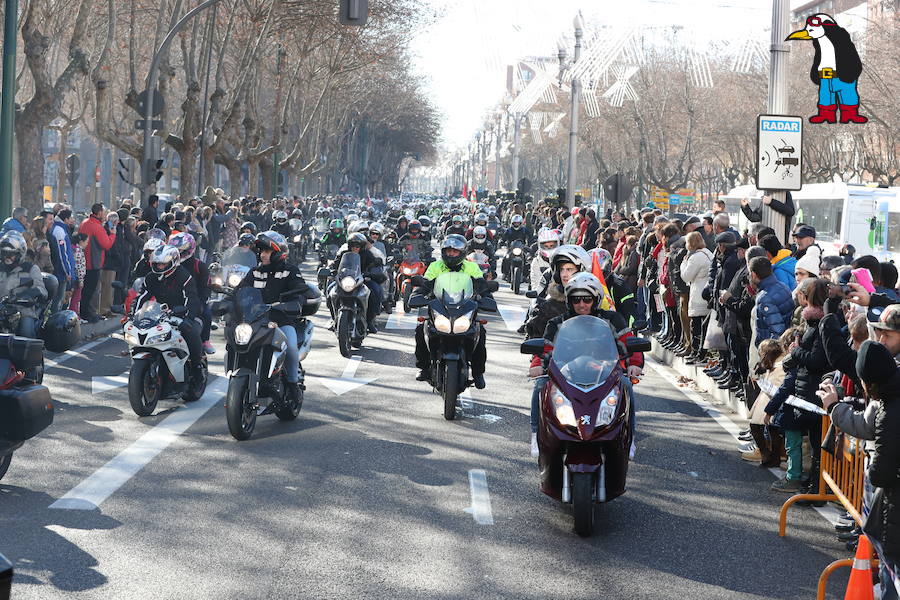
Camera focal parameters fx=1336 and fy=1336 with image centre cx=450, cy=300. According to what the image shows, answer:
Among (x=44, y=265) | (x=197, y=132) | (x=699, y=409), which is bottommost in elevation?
(x=699, y=409)

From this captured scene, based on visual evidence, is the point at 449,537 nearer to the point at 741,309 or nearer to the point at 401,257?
the point at 741,309

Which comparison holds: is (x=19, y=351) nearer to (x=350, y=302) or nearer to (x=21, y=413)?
(x=21, y=413)

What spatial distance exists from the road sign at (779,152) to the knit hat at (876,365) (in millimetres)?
8285

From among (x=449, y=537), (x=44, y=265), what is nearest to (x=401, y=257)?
(x=44, y=265)

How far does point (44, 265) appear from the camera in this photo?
15.7 metres

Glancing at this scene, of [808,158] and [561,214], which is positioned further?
[808,158]

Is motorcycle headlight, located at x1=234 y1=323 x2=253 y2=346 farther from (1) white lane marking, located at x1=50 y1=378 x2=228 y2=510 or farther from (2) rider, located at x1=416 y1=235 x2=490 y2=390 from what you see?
(2) rider, located at x1=416 y1=235 x2=490 y2=390

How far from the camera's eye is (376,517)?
7797mm

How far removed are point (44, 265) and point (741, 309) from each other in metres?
8.24

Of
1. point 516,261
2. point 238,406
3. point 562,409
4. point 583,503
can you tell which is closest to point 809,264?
point 562,409

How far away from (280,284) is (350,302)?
18.5ft

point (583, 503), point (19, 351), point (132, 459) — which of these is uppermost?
point (19, 351)

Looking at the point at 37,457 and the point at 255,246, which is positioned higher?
the point at 255,246

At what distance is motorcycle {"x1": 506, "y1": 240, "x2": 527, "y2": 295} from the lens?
27.5 metres
